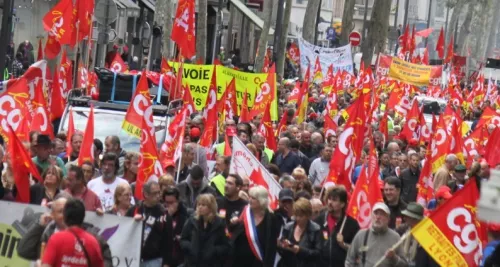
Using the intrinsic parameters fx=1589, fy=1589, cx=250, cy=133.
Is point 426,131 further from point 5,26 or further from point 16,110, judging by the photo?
point 16,110

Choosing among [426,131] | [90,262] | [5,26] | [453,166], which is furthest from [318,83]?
[90,262]

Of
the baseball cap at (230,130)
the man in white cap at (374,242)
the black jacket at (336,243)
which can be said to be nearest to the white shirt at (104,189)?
the black jacket at (336,243)

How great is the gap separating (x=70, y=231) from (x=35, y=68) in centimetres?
705

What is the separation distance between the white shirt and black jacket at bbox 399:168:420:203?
4.99m

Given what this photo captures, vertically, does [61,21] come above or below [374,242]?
above

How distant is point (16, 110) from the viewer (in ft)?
46.6

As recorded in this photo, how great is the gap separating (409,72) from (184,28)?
16.7m

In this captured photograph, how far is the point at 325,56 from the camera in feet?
133

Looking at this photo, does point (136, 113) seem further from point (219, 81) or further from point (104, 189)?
point (219, 81)

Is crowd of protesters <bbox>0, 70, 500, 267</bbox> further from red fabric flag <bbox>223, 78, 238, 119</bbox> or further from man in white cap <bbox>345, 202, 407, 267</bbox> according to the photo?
red fabric flag <bbox>223, 78, 238, 119</bbox>

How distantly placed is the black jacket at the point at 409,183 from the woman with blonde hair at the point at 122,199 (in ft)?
19.2

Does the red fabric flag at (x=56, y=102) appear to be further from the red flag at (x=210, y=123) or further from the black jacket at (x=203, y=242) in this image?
the black jacket at (x=203, y=242)

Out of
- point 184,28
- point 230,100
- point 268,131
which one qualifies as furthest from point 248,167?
point 230,100

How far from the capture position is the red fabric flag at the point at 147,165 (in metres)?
12.8
